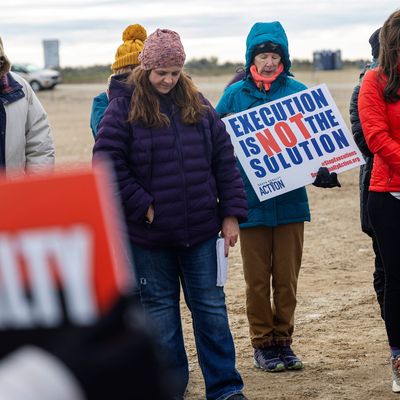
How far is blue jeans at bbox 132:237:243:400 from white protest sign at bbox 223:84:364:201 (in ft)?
2.43

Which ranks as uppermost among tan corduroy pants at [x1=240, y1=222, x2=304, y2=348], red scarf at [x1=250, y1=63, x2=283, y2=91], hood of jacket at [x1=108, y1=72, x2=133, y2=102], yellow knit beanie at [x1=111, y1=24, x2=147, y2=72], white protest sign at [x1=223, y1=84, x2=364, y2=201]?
yellow knit beanie at [x1=111, y1=24, x2=147, y2=72]

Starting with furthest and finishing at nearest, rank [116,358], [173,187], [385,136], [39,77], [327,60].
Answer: [327,60], [39,77], [385,136], [173,187], [116,358]

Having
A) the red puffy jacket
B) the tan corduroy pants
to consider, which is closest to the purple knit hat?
the red puffy jacket

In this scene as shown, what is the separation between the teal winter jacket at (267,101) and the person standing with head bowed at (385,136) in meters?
0.55

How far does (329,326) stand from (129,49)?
2.18 meters

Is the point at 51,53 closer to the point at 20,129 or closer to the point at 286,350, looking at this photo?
the point at 286,350

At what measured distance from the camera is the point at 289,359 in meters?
5.38

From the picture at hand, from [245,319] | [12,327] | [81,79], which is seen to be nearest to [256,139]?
[245,319]

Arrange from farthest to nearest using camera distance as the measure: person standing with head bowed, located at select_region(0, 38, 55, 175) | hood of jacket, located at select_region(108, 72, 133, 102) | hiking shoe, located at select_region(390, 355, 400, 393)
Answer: hiking shoe, located at select_region(390, 355, 400, 393)
person standing with head bowed, located at select_region(0, 38, 55, 175)
hood of jacket, located at select_region(108, 72, 133, 102)

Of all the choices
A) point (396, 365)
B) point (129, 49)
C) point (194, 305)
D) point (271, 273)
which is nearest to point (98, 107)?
point (129, 49)

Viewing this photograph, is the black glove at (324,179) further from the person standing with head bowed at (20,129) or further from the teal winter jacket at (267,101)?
the person standing with head bowed at (20,129)

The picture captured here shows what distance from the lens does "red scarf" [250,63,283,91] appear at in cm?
525

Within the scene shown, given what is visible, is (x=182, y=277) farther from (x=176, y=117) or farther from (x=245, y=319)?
(x=245, y=319)

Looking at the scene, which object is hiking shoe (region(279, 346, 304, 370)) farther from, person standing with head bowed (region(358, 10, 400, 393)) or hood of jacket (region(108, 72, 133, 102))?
hood of jacket (region(108, 72, 133, 102))
